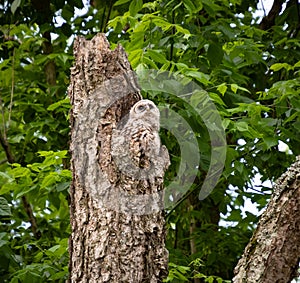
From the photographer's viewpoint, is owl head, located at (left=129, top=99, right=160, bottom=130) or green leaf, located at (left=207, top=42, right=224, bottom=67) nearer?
owl head, located at (left=129, top=99, right=160, bottom=130)

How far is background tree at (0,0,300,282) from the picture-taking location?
3.16 m

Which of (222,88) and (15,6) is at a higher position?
(15,6)

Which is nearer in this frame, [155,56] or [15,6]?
[155,56]

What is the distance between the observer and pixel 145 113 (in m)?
2.04

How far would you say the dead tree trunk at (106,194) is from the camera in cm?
189

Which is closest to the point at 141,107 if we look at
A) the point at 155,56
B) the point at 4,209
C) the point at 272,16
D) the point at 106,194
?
the point at 106,194

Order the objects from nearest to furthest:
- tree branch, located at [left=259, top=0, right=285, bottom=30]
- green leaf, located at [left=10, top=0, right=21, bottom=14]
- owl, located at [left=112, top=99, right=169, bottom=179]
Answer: owl, located at [left=112, top=99, right=169, bottom=179] → green leaf, located at [left=10, top=0, right=21, bottom=14] → tree branch, located at [left=259, top=0, right=285, bottom=30]

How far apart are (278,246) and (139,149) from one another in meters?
0.47

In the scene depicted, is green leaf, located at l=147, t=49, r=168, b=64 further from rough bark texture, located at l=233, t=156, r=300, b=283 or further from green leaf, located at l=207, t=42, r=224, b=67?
rough bark texture, located at l=233, t=156, r=300, b=283

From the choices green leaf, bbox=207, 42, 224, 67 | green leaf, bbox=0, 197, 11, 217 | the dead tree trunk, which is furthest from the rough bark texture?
green leaf, bbox=207, 42, 224, 67

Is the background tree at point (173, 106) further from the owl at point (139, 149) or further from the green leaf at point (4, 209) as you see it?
the owl at point (139, 149)

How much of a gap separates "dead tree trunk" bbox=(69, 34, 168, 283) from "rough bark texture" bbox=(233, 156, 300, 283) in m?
0.26

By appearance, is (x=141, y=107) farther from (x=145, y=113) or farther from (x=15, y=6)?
(x=15, y=6)

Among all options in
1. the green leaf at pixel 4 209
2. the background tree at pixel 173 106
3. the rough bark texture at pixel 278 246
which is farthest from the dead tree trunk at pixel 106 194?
the green leaf at pixel 4 209
